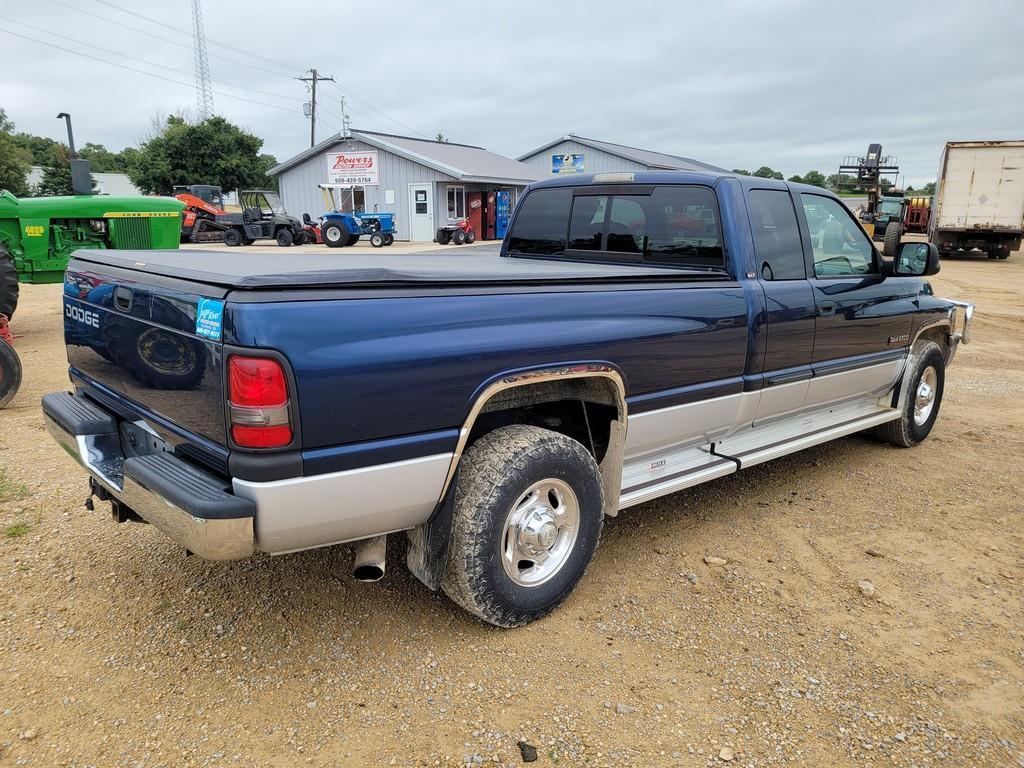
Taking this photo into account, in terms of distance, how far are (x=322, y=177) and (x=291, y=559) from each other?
31.3 m

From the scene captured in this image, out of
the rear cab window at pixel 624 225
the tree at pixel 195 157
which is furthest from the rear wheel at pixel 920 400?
the tree at pixel 195 157

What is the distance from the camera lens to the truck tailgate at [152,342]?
231cm

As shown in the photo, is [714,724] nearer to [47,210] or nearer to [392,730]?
[392,730]

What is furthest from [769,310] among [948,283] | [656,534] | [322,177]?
[322,177]

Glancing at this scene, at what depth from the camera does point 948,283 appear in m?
17.3

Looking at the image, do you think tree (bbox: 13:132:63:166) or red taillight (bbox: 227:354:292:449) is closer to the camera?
red taillight (bbox: 227:354:292:449)

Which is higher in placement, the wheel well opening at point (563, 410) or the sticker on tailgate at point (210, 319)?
the sticker on tailgate at point (210, 319)

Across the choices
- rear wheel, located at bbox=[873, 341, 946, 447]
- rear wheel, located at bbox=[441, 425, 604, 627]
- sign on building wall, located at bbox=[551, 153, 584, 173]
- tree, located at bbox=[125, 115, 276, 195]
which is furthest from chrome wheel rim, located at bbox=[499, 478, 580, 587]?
tree, located at bbox=[125, 115, 276, 195]

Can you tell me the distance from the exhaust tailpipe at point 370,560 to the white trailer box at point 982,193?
26341 mm

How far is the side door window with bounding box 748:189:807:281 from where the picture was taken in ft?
13.0

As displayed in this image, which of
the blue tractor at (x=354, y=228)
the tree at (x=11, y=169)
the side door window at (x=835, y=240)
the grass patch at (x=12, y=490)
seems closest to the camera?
the grass patch at (x=12, y=490)

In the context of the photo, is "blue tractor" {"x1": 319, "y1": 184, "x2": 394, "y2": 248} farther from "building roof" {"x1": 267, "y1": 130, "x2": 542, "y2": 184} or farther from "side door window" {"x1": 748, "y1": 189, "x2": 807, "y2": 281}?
"side door window" {"x1": 748, "y1": 189, "x2": 807, "y2": 281}

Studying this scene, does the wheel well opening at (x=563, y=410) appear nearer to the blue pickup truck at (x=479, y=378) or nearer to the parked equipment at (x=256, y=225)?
the blue pickup truck at (x=479, y=378)

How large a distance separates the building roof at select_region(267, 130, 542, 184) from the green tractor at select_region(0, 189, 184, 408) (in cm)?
1942
